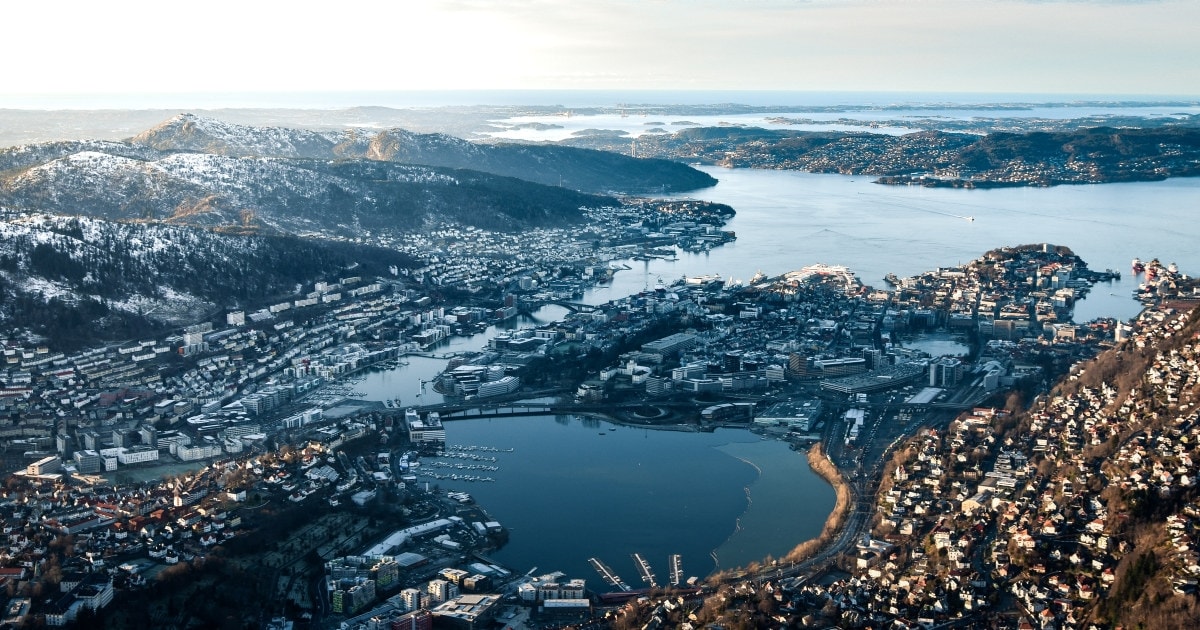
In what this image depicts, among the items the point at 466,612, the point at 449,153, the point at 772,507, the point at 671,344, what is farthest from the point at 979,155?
the point at 466,612

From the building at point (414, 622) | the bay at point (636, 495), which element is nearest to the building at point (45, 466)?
the bay at point (636, 495)

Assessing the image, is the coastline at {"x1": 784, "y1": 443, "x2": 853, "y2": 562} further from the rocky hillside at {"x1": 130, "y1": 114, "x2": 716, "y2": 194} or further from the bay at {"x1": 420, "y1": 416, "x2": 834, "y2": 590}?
the rocky hillside at {"x1": 130, "y1": 114, "x2": 716, "y2": 194}

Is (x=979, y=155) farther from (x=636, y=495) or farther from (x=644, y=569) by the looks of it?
(x=644, y=569)

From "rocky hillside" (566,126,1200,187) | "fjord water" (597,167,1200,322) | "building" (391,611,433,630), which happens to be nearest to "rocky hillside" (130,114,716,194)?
"fjord water" (597,167,1200,322)

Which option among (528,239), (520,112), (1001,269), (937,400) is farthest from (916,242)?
(520,112)

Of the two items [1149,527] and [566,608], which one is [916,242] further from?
[566,608]

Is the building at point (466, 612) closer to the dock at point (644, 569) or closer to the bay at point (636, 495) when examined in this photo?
the bay at point (636, 495)

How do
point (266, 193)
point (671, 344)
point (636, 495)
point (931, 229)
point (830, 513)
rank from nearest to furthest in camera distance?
1. point (830, 513)
2. point (636, 495)
3. point (671, 344)
4. point (266, 193)
5. point (931, 229)
